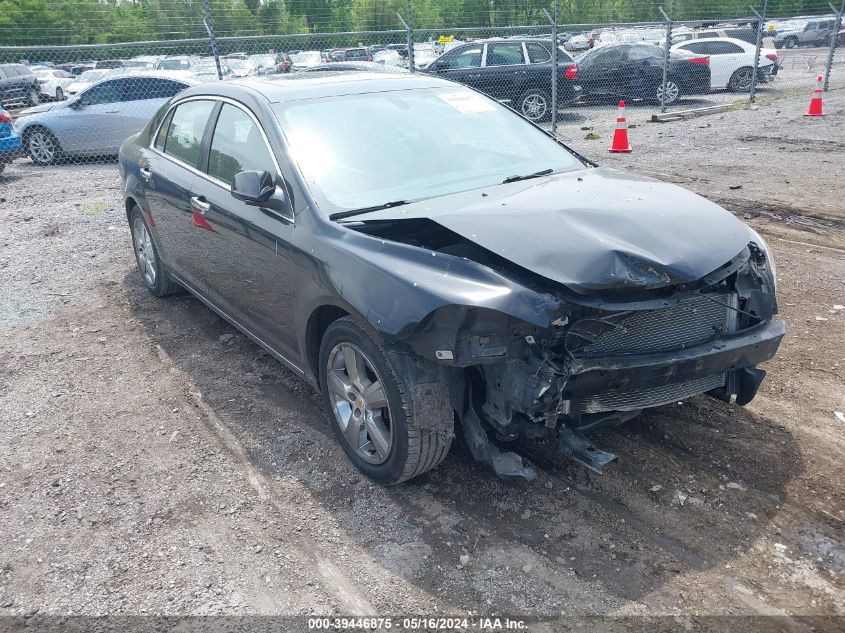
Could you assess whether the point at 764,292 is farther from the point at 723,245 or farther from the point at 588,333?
the point at 588,333

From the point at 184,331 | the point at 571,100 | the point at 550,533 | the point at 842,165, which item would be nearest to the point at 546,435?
the point at 550,533

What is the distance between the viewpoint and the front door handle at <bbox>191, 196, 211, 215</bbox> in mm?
4465

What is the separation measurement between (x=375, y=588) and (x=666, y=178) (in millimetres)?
7977

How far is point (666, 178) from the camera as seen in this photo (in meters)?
9.45

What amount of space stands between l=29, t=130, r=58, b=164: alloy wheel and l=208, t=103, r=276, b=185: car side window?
1030 cm

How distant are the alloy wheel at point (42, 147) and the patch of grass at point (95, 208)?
14.2ft

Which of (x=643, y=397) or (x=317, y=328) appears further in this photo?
(x=317, y=328)

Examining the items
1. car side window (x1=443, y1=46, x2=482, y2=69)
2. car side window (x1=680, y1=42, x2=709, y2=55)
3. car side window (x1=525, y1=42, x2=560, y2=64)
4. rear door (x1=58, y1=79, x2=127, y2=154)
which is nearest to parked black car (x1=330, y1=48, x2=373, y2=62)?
car side window (x1=443, y1=46, x2=482, y2=69)

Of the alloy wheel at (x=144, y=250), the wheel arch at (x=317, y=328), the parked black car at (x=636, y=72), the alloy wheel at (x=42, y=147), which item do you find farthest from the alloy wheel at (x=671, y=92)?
the wheel arch at (x=317, y=328)

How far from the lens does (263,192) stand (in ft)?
12.2

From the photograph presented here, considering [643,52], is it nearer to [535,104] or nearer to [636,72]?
[636,72]

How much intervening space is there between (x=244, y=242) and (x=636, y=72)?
619 inches

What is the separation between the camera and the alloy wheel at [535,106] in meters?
15.4

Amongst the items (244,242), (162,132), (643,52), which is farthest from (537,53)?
(244,242)
